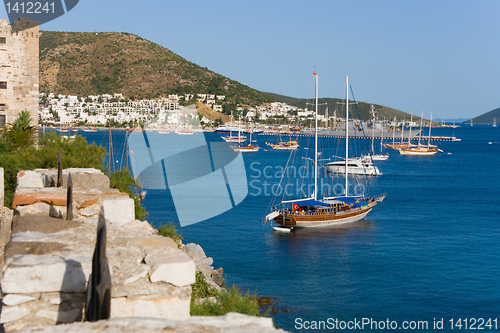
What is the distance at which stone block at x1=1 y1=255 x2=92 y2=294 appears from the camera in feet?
11.3

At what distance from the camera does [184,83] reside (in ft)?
601

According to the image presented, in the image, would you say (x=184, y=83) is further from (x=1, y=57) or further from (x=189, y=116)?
(x=1, y=57)

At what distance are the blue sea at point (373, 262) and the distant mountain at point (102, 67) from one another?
130 meters

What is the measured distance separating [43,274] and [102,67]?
175 meters

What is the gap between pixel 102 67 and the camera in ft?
552

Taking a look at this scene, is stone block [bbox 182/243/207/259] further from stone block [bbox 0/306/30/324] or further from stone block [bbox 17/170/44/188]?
stone block [bbox 0/306/30/324]

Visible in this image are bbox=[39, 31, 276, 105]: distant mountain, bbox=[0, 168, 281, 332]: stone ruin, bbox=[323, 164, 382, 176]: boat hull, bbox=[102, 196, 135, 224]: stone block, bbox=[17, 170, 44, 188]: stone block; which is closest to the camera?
bbox=[0, 168, 281, 332]: stone ruin

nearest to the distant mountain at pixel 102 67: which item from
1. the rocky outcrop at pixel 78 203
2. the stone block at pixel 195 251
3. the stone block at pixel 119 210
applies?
the stone block at pixel 195 251

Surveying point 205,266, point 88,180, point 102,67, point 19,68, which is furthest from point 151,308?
point 102,67

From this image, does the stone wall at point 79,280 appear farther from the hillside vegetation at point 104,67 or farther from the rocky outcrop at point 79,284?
the hillside vegetation at point 104,67

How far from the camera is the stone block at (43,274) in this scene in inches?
135

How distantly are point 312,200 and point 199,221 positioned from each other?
→ 7664 mm

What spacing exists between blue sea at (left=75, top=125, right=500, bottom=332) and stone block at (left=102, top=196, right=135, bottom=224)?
12.1m

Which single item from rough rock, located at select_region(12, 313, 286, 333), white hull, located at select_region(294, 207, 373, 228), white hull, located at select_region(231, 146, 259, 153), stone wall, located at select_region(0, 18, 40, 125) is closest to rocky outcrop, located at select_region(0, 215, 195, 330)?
rough rock, located at select_region(12, 313, 286, 333)
